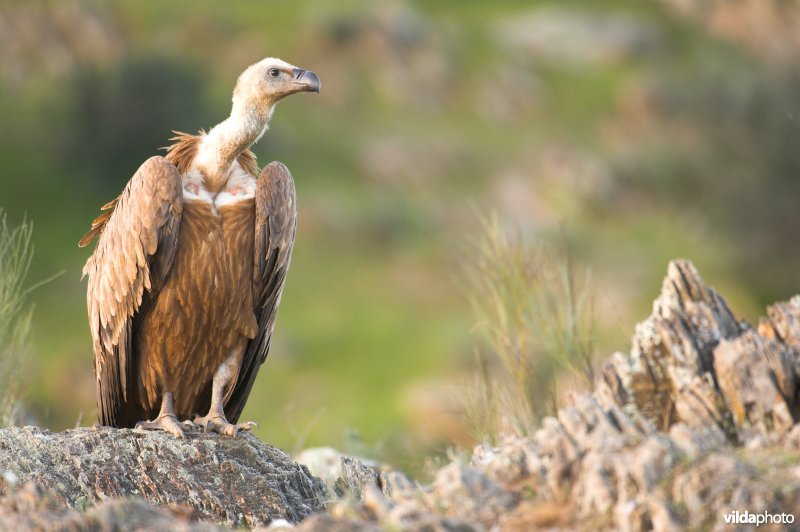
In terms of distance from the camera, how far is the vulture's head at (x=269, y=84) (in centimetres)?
718

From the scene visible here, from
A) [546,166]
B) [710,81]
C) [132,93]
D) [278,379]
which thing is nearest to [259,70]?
[278,379]

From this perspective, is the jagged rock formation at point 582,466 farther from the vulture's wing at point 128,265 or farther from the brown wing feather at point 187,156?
the brown wing feather at point 187,156

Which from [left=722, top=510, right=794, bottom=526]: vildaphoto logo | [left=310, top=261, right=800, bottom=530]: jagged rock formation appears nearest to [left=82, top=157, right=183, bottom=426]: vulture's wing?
[left=310, top=261, right=800, bottom=530]: jagged rock formation

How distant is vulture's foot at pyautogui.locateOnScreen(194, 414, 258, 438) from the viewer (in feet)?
21.7

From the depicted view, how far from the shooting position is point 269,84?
7223 millimetres

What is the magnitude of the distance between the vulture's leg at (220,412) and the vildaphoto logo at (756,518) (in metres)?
3.39

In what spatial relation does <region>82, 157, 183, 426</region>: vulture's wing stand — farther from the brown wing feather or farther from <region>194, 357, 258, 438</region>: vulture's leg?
<region>194, 357, 258, 438</region>: vulture's leg

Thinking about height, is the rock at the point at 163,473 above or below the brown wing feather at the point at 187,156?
below

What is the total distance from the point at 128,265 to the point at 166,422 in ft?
2.99

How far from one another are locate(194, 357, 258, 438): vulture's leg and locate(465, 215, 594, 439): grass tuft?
1.55 metres

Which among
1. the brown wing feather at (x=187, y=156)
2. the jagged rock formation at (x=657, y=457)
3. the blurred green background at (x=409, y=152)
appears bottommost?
the jagged rock formation at (x=657, y=457)

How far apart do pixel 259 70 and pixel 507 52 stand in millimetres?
33167

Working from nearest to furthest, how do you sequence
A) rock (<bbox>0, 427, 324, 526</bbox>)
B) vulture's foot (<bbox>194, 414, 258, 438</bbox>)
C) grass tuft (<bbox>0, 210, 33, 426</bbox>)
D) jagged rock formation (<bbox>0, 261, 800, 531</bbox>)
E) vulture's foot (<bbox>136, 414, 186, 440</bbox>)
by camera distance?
jagged rock formation (<bbox>0, 261, 800, 531</bbox>)
rock (<bbox>0, 427, 324, 526</bbox>)
vulture's foot (<bbox>136, 414, 186, 440</bbox>)
vulture's foot (<bbox>194, 414, 258, 438</bbox>)
grass tuft (<bbox>0, 210, 33, 426</bbox>)

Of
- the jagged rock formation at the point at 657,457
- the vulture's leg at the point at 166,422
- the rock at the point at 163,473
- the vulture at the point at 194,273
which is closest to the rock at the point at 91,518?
the jagged rock formation at the point at 657,457
